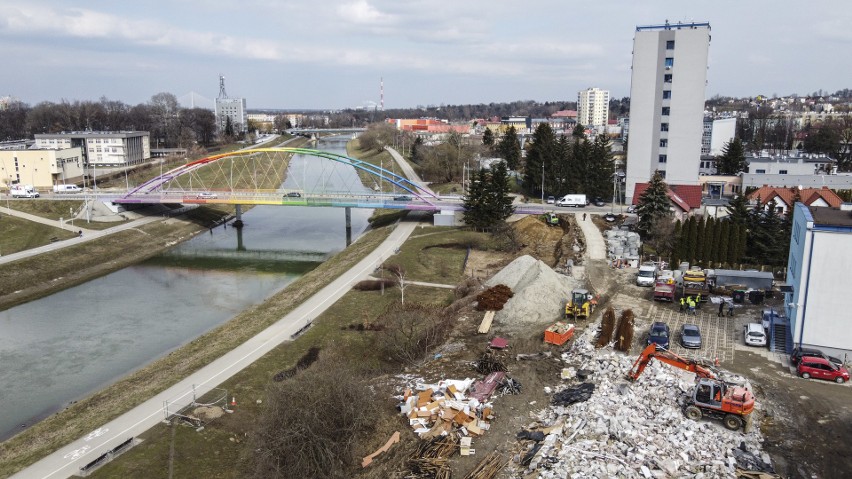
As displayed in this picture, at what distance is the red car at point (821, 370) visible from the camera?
64.3 ft

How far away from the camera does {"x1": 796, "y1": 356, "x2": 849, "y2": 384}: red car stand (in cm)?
1959

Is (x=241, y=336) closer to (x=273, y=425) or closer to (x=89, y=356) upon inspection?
(x=89, y=356)

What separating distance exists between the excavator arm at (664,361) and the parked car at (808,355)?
3.67 metres

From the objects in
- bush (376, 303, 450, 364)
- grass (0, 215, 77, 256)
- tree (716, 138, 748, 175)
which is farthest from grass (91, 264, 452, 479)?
tree (716, 138, 748, 175)

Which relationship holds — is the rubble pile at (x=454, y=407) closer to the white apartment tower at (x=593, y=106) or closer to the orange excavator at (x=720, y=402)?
the orange excavator at (x=720, y=402)

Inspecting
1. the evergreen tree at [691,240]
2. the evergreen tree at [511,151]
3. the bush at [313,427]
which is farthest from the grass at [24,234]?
the evergreen tree at [511,151]

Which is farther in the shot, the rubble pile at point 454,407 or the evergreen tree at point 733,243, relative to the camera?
the evergreen tree at point 733,243

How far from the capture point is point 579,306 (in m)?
25.6

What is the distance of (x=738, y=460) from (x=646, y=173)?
40.7 m

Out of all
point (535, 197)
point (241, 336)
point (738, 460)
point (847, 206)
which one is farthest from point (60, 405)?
point (535, 197)

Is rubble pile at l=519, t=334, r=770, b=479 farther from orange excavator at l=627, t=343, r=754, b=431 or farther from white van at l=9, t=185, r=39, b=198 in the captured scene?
white van at l=9, t=185, r=39, b=198

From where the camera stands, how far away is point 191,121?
380 ft

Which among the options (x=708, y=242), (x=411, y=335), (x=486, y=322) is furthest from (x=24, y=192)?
(x=708, y=242)

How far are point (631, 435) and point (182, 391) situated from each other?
46.1 feet
